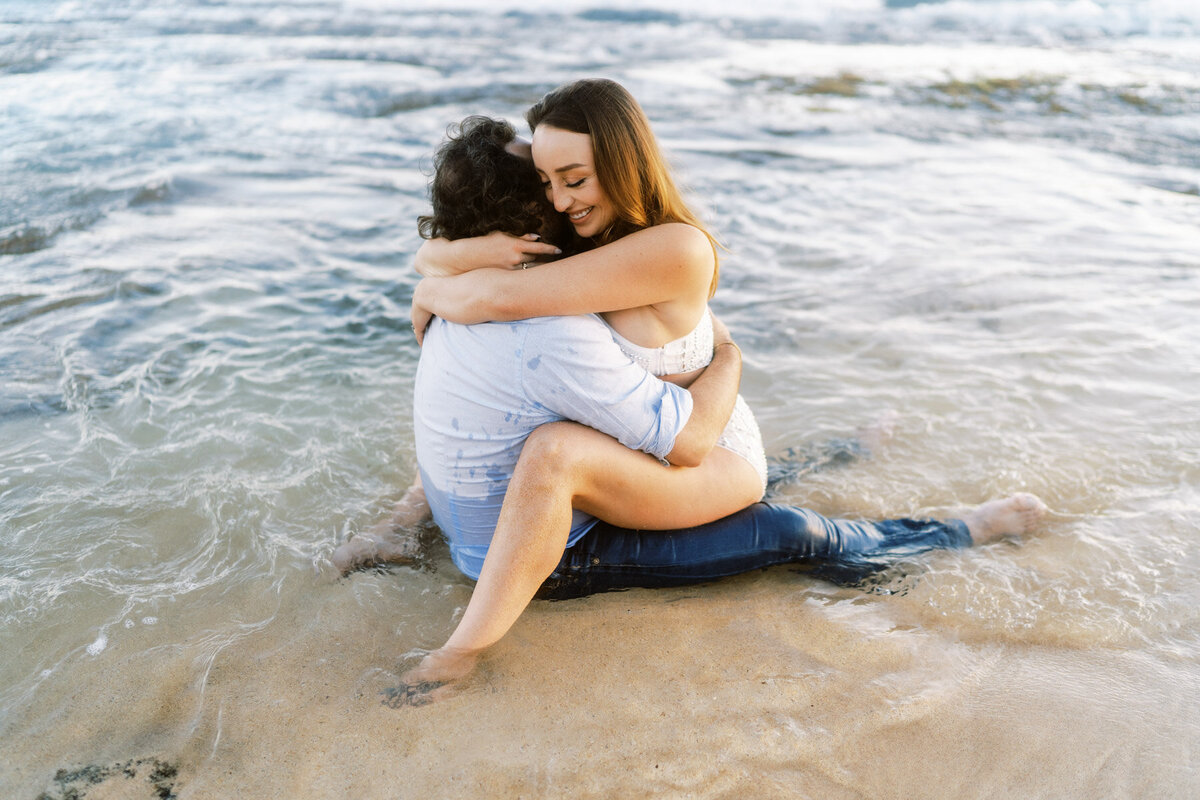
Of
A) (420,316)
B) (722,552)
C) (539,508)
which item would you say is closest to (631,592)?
(722,552)

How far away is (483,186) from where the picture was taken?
8.35 ft

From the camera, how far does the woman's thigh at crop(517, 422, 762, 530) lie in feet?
8.00

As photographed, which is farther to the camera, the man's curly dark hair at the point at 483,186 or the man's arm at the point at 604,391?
the man's curly dark hair at the point at 483,186

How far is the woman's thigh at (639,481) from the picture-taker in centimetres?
244

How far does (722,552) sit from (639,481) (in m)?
0.47

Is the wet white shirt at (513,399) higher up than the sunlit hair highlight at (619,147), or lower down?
lower down

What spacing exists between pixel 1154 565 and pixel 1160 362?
2.00 m

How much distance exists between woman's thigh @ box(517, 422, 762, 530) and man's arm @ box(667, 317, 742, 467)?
8 cm

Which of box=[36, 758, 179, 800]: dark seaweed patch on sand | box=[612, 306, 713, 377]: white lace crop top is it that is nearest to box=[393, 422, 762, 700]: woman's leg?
box=[612, 306, 713, 377]: white lace crop top

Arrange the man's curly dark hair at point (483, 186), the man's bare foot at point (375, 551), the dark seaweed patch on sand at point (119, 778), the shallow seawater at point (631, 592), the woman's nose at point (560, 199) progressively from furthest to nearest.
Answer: the man's bare foot at point (375, 551) < the woman's nose at point (560, 199) < the man's curly dark hair at point (483, 186) < the shallow seawater at point (631, 592) < the dark seaweed patch on sand at point (119, 778)

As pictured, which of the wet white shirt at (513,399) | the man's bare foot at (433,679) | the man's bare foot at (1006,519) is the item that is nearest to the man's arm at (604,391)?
the wet white shirt at (513,399)

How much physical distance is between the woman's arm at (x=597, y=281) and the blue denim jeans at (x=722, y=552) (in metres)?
0.78

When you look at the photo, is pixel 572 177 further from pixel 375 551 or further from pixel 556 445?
pixel 375 551

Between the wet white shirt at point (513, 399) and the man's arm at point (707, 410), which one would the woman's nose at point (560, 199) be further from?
the man's arm at point (707, 410)
